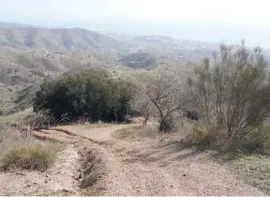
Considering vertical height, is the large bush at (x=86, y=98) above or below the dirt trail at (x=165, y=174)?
below

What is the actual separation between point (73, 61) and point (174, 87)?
117166mm

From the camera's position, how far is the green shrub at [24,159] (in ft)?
28.0

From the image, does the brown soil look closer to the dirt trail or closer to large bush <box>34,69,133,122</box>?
the dirt trail

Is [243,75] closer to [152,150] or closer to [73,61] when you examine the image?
[152,150]

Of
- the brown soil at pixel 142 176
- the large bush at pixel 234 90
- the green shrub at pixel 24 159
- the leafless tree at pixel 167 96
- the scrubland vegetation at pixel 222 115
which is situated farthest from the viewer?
the leafless tree at pixel 167 96

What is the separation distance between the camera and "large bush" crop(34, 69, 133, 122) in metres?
24.8

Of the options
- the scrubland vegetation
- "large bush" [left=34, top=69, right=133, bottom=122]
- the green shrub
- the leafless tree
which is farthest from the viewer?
"large bush" [left=34, top=69, right=133, bottom=122]

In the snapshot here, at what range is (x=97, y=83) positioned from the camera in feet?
A: 85.0

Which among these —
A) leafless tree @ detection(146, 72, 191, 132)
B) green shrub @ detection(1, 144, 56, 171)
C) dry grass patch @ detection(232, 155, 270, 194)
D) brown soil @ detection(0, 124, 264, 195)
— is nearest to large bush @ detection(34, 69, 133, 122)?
leafless tree @ detection(146, 72, 191, 132)

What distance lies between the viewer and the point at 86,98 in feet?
82.0

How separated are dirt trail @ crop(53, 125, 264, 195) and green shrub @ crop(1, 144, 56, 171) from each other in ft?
5.15

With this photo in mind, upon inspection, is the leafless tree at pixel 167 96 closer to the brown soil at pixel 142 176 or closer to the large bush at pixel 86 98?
the large bush at pixel 86 98

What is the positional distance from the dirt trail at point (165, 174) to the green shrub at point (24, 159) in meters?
1.57

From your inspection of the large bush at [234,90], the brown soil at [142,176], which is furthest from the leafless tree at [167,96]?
the brown soil at [142,176]
